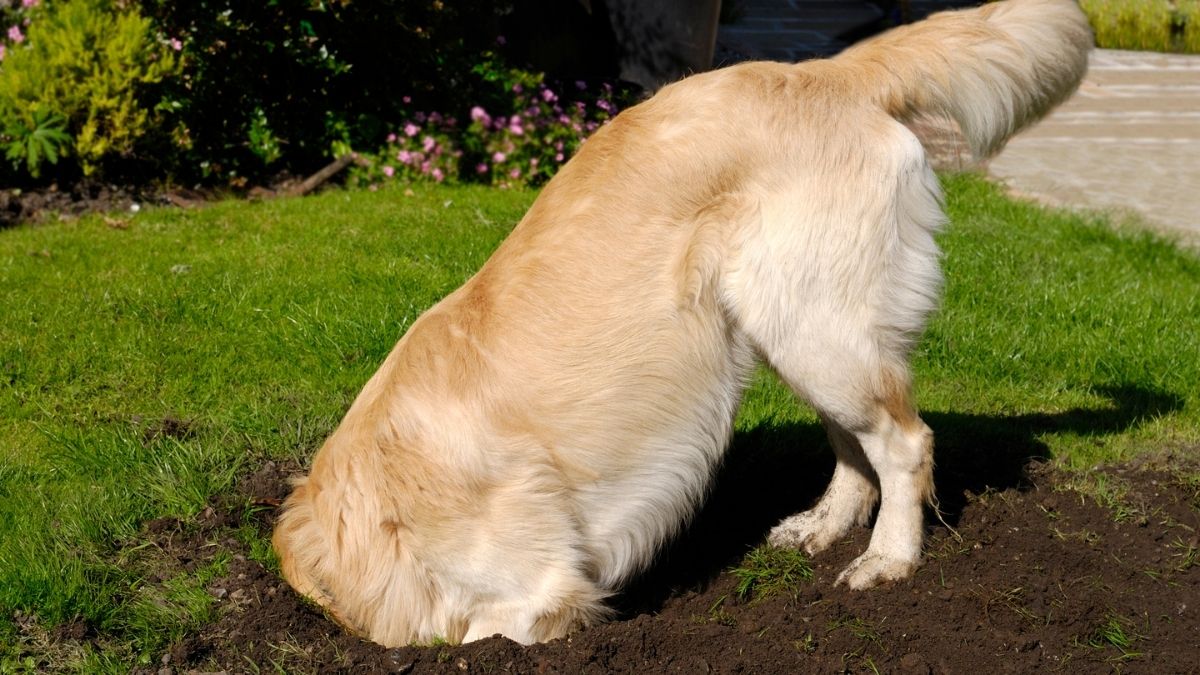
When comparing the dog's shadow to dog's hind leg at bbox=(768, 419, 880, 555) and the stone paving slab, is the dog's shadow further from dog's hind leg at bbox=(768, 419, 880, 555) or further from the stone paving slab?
the stone paving slab

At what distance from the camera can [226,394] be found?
4777 millimetres

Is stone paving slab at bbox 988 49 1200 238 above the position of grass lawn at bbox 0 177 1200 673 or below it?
below

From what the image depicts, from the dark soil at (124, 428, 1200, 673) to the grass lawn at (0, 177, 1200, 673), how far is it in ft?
0.58

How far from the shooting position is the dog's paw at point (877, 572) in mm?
3578

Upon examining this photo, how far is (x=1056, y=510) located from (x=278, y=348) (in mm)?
3237

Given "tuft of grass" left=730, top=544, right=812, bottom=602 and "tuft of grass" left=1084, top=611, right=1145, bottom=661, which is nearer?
"tuft of grass" left=1084, top=611, right=1145, bottom=661

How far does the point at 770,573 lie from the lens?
12.5 ft

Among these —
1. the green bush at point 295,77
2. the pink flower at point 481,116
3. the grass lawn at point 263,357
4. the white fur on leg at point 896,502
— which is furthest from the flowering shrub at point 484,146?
the white fur on leg at point 896,502

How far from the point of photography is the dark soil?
318 centimetres

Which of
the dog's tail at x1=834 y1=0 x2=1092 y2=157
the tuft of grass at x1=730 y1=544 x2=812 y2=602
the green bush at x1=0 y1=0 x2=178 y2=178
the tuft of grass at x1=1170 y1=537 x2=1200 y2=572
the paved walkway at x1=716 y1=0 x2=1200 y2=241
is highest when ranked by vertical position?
the dog's tail at x1=834 y1=0 x2=1092 y2=157

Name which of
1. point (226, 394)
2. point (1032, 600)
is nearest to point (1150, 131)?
point (1032, 600)

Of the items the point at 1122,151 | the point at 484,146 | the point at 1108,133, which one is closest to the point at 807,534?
the point at 484,146

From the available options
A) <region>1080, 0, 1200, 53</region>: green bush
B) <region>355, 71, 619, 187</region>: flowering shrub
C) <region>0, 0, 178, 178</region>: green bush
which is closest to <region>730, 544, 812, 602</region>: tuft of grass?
<region>355, 71, 619, 187</region>: flowering shrub

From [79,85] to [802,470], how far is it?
513 centimetres
